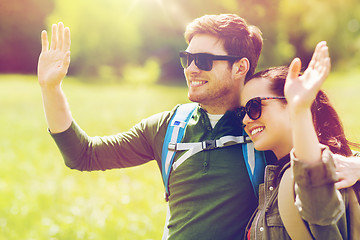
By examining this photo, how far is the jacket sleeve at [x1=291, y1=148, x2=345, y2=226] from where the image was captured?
209 centimetres

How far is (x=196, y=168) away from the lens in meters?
2.99

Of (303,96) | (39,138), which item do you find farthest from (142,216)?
(39,138)

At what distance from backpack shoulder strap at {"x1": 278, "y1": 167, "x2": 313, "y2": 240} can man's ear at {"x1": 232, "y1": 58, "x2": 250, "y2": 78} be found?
104 cm

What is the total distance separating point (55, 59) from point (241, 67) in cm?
132

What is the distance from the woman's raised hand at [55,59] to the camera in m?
2.99

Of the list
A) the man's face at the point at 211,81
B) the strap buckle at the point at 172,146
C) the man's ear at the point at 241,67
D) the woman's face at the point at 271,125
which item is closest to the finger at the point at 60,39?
the man's face at the point at 211,81

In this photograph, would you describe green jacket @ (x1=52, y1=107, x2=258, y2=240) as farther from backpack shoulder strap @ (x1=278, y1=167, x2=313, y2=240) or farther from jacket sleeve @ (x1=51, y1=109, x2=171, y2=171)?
backpack shoulder strap @ (x1=278, y1=167, x2=313, y2=240)

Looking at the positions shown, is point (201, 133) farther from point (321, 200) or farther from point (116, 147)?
point (321, 200)

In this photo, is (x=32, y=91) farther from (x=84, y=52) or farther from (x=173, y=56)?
(x=173, y=56)

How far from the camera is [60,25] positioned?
10.1 feet

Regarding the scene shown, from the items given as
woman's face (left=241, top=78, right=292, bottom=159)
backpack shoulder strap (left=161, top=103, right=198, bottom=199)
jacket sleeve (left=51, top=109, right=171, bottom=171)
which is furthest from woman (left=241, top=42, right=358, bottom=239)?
jacket sleeve (left=51, top=109, right=171, bottom=171)

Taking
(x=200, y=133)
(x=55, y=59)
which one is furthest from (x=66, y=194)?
(x=200, y=133)

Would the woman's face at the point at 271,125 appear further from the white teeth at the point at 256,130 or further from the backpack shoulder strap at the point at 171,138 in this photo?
the backpack shoulder strap at the point at 171,138

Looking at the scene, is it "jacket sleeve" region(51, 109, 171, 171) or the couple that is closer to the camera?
the couple
